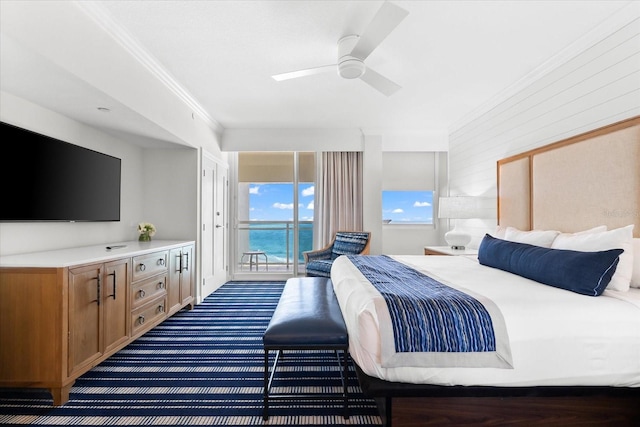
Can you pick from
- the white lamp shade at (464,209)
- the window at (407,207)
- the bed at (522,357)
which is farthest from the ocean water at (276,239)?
the bed at (522,357)

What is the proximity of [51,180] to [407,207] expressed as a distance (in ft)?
16.7

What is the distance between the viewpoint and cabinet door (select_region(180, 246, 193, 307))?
12.4 feet

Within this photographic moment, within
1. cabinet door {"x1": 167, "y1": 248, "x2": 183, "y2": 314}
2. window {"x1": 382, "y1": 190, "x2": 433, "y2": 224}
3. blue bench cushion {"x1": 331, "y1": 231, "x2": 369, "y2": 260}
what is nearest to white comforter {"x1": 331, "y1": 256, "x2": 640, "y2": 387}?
cabinet door {"x1": 167, "y1": 248, "x2": 183, "y2": 314}

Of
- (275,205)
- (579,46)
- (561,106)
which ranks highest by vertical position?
(579,46)

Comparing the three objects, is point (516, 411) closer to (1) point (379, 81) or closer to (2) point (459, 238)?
(1) point (379, 81)

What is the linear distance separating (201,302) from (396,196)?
376cm

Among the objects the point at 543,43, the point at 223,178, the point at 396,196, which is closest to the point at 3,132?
the point at 223,178

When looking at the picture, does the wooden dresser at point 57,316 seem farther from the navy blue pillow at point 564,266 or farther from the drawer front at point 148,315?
the navy blue pillow at point 564,266

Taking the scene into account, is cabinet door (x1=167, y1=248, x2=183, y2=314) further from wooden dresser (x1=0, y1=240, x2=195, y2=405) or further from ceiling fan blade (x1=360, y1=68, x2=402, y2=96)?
ceiling fan blade (x1=360, y1=68, x2=402, y2=96)

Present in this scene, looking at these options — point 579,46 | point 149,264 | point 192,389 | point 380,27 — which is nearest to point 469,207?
point 579,46

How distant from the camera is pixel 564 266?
1.92 m

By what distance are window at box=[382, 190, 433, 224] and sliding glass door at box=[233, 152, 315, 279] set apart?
1.43 m

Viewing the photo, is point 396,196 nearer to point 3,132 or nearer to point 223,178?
point 223,178

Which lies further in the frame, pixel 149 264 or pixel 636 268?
pixel 149 264
